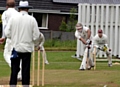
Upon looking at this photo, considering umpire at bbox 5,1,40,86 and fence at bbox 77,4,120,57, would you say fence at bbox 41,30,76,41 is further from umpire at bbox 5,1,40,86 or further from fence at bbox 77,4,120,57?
umpire at bbox 5,1,40,86

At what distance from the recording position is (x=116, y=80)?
14.4m

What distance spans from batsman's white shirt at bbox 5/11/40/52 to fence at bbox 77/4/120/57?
13.6 m

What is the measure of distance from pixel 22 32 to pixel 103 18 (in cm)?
1402

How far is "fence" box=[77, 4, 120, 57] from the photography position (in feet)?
81.7

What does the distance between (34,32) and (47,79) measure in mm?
3310

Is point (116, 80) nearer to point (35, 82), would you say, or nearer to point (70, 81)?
point (70, 81)

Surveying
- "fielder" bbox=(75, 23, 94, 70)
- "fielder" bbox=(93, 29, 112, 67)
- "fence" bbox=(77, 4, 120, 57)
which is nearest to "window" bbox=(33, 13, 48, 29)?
"fence" bbox=(77, 4, 120, 57)

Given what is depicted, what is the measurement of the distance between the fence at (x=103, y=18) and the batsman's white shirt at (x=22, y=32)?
1355cm

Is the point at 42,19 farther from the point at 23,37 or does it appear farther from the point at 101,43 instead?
the point at 23,37

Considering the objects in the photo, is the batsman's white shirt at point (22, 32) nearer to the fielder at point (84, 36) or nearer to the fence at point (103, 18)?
the fielder at point (84, 36)

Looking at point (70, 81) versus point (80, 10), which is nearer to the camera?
point (70, 81)

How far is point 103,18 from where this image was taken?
987 inches

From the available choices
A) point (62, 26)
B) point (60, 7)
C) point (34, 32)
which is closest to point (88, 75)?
point (34, 32)

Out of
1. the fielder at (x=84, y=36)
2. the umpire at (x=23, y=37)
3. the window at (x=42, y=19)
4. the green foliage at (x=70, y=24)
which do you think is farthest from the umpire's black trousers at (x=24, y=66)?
the window at (x=42, y=19)
